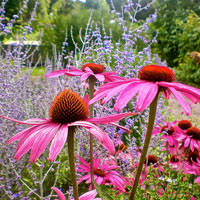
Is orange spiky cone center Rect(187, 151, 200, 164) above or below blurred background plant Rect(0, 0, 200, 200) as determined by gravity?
below

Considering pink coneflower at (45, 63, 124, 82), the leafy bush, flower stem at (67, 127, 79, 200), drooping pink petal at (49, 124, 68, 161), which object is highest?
the leafy bush

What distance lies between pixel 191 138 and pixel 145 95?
3.01 ft

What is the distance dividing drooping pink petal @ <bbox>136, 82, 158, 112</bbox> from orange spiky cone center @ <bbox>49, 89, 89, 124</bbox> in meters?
0.23

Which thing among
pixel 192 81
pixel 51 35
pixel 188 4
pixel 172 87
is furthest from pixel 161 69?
pixel 188 4

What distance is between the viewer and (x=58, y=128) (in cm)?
77

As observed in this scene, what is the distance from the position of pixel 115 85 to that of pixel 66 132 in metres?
0.23

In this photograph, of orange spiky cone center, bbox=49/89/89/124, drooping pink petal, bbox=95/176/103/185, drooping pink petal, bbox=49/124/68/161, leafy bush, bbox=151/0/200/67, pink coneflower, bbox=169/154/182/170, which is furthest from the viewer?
leafy bush, bbox=151/0/200/67

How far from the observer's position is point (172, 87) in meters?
0.72

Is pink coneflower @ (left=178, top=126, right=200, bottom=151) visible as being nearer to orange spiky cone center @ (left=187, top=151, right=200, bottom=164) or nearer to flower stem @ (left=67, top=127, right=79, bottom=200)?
orange spiky cone center @ (left=187, top=151, right=200, bottom=164)

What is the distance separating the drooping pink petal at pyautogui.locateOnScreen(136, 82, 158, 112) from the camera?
0.64 meters

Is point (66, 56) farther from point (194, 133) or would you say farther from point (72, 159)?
point (72, 159)

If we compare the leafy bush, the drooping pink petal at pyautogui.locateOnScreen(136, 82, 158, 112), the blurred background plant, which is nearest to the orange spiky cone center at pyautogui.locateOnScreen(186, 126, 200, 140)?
the blurred background plant

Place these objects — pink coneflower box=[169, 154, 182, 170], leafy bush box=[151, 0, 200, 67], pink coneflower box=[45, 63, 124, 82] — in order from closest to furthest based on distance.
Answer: pink coneflower box=[45, 63, 124, 82], pink coneflower box=[169, 154, 182, 170], leafy bush box=[151, 0, 200, 67]

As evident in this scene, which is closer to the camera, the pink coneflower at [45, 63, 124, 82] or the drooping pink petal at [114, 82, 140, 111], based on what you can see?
the drooping pink petal at [114, 82, 140, 111]
